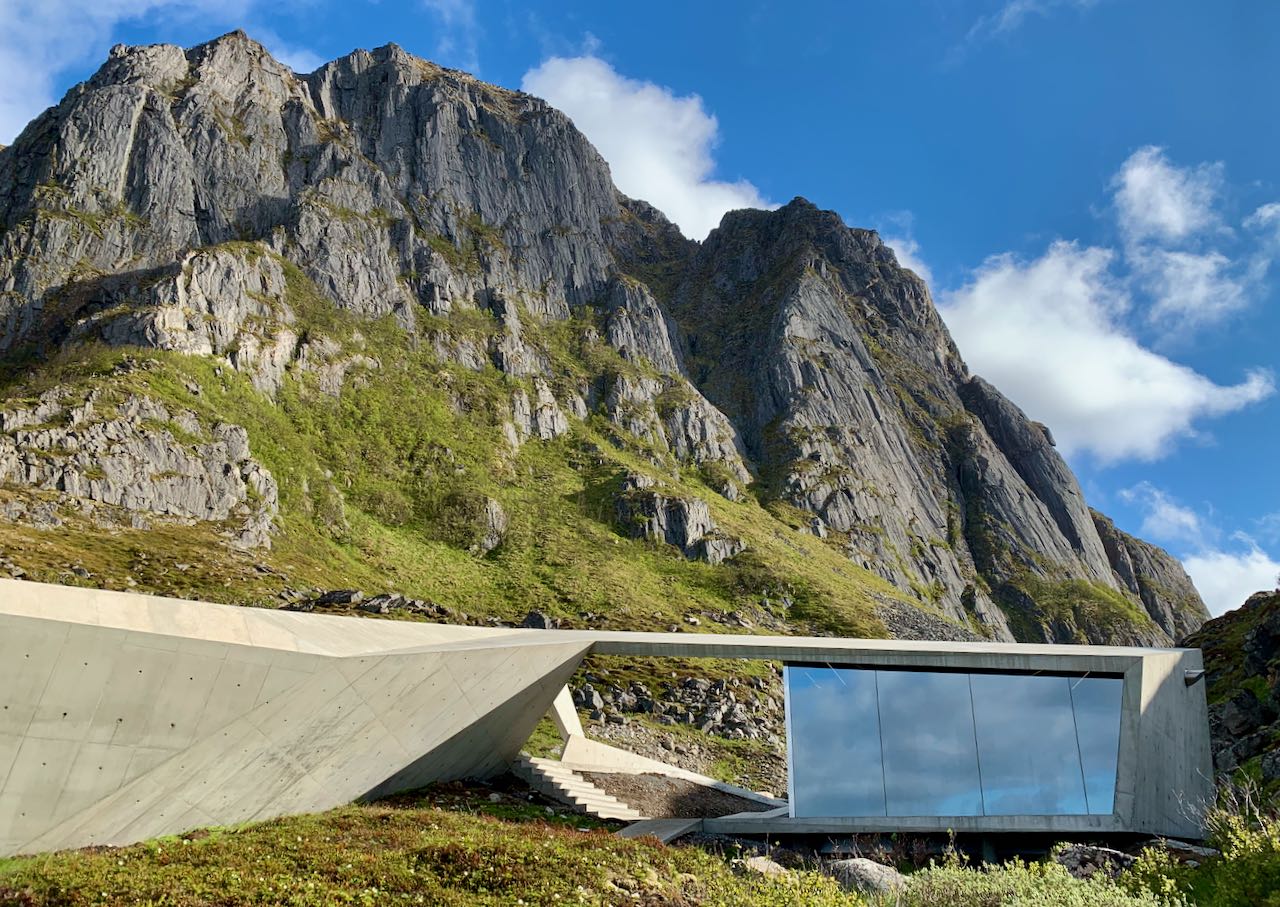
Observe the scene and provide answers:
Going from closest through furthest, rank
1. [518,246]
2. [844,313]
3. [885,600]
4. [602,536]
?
1. [602,536]
2. [885,600]
3. [518,246]
4. [844,313]

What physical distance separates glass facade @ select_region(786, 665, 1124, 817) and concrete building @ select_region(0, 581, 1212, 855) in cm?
5

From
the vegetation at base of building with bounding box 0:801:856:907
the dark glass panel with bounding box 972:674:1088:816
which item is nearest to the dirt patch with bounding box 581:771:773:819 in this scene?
the dark glass panel with bounding box 972:674:1088:816

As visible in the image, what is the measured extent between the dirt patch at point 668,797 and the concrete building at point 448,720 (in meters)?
2.80

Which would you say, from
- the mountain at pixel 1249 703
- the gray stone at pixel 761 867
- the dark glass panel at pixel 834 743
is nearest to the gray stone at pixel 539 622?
the dark glass panel at pixel 834 743

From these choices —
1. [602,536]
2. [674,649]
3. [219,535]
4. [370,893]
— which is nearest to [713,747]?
[674,649]

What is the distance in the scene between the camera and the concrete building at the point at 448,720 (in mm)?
13656

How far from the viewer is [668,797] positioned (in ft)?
86.0

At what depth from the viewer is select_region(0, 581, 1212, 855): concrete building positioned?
538 inches

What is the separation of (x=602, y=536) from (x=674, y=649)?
2564 inches

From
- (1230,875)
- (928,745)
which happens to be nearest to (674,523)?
(928,745)

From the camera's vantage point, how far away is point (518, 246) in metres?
145

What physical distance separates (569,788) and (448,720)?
5.79 meters

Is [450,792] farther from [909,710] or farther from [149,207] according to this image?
[149,207]

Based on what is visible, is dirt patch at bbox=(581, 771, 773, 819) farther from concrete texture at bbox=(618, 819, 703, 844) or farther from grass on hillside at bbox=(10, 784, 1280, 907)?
grass on hillside at bbox=(10, 784, 1280, 907)
